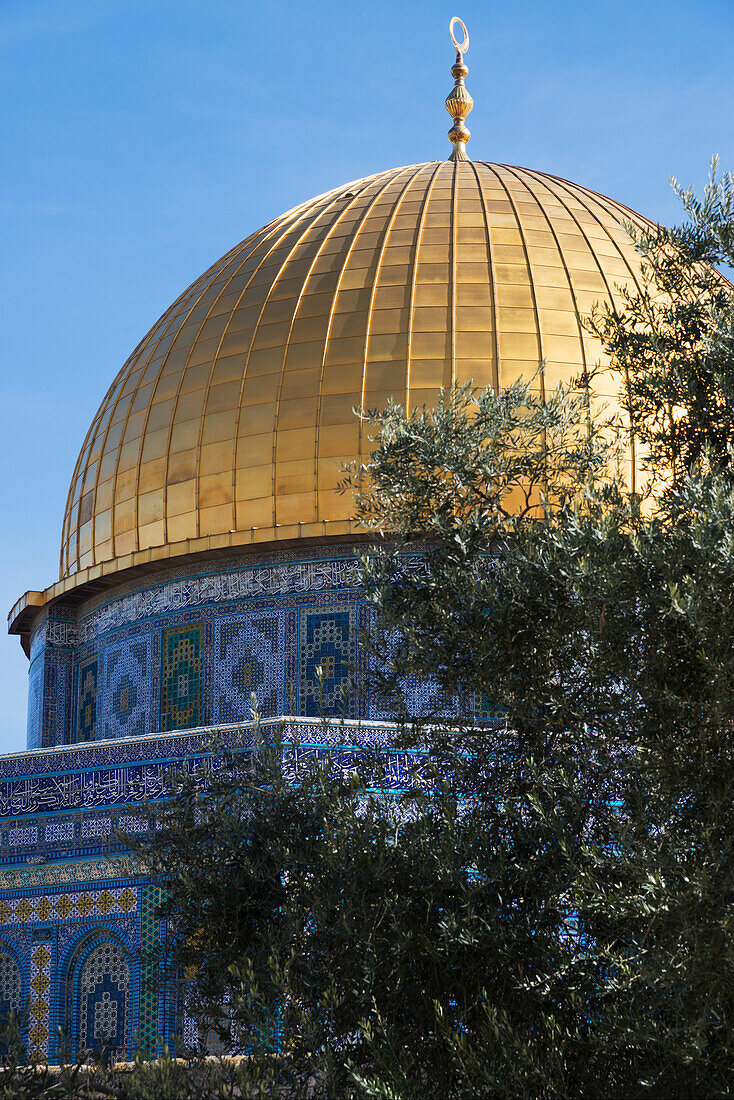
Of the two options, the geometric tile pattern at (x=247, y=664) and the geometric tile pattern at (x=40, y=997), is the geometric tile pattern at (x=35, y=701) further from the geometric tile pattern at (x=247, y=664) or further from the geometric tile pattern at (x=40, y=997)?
the geometric tile pattern at (x=40, y=997)

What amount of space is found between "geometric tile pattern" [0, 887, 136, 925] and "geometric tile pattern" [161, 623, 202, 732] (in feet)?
7.18

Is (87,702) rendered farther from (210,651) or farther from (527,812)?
(527,812)

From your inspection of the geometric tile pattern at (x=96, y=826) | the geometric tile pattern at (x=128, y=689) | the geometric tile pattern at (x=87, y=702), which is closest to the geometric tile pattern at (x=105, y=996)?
the geometric tile pattern at (x=96, y=826)

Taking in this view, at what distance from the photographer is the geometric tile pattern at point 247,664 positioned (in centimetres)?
1220

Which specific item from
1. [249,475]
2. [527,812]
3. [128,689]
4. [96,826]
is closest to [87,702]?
[128,689]

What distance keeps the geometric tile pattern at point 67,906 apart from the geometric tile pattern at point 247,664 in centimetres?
205

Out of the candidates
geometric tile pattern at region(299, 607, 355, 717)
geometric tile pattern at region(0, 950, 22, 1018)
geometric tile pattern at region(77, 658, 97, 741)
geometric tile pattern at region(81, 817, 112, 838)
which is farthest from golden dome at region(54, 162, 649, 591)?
geometric tile pattern at region(0, 950, 22, 1018)

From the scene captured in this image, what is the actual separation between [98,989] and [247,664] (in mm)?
2944

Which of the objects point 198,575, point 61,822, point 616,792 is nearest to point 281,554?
point 198,575

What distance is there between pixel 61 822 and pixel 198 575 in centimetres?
271

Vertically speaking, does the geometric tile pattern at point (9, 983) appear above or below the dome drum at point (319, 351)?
below

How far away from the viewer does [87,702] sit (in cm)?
1373

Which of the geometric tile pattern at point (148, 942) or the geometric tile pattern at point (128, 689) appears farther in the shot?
the geometric tile pattern at point (128, 689)

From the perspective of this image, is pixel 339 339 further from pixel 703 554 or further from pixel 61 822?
pixel 703 554
